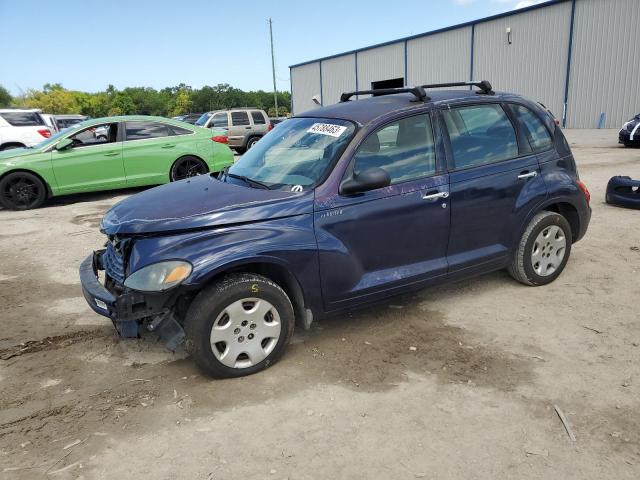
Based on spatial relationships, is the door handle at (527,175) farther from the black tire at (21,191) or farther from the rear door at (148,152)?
the black tire at (21,191)

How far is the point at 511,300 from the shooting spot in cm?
440

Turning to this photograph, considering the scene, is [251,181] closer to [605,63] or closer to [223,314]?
[223,314]

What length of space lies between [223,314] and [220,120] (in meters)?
15.8

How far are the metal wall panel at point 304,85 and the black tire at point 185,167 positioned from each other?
95.0 feet

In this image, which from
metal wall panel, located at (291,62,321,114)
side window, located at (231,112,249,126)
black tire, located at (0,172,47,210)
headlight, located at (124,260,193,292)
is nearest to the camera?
headlight, located at (124,260,193,292)

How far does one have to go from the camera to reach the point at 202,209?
328 cm

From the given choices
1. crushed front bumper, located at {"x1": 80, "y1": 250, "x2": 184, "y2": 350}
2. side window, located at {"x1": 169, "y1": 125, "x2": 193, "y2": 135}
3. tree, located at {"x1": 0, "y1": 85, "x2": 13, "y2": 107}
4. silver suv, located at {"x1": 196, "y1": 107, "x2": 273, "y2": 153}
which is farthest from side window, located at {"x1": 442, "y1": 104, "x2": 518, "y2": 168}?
tree, located at {"x1": 0, "y1": 85, "x2": 13, "y2": 107}

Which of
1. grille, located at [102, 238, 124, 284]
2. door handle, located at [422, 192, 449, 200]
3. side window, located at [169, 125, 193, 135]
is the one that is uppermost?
side window, located at [169, 125, 193, 135]

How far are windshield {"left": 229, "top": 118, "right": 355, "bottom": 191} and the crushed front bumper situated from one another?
115 centimetres

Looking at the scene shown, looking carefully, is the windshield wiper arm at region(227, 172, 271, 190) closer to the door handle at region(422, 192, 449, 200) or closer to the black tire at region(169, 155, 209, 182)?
the door handle at region(422, 192, 449, 200)

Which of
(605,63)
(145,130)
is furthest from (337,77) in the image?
(145,130)

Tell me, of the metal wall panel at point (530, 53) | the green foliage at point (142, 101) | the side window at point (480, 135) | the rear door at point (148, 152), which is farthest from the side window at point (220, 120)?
the green foliage at point (142, 101)

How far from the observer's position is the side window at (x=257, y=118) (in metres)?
18.5

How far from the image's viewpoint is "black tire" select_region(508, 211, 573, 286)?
441cm
